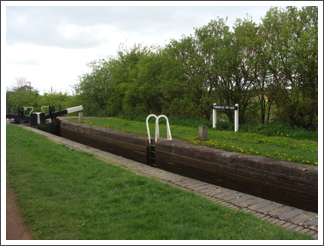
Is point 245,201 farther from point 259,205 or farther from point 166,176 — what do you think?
point 166,176

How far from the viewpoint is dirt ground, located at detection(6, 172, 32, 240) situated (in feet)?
10.9

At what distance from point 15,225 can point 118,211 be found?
51.8 inches

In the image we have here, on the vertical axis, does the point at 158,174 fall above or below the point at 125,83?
below

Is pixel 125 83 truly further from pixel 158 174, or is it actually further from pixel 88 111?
pixel 158 174

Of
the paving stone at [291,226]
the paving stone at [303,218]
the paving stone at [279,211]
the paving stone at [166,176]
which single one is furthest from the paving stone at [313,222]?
the paving stone at [166,176]

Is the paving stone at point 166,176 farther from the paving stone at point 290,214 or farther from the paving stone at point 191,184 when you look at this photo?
the paving stone at point 290,214

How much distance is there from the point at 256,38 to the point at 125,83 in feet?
29.2

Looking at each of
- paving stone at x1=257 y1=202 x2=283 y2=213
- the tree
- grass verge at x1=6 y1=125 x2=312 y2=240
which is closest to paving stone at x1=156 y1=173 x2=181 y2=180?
grass verge at x1=6 y1=125 x2=312 y2=240

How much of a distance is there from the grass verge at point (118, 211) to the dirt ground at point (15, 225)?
8 centimetres

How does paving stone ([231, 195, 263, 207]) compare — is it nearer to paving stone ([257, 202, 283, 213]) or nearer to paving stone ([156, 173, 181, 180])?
paving stone ([257, 202, 283, 213])

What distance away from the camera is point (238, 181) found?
233 inches

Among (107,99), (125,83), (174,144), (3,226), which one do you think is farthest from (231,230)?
(107,99)

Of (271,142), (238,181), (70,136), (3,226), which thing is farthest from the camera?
(70,136)

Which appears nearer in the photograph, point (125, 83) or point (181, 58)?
point (181, 58)
